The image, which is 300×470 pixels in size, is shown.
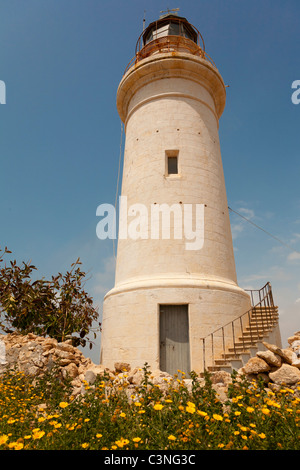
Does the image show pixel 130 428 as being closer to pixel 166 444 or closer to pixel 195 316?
pixel 166 444

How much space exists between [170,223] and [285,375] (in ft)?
19.8

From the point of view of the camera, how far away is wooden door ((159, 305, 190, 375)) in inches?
367

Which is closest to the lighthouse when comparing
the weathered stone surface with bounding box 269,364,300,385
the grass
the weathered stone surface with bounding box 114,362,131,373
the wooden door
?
the wooden door

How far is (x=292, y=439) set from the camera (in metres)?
2.99

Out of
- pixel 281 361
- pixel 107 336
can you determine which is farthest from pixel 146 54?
pixel 281 361

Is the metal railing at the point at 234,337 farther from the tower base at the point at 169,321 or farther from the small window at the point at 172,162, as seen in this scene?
the small window at the point at 172,162

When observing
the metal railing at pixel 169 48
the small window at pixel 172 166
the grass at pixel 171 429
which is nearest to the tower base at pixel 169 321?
the small window at pixel 172 166

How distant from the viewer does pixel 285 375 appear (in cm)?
667

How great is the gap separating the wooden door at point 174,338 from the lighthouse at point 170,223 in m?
0.03

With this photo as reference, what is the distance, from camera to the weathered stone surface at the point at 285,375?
Answer: 6617 millimetres

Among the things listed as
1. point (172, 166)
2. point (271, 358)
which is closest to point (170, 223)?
point (172, 166)

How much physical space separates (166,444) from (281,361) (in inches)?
209
